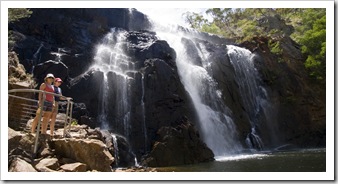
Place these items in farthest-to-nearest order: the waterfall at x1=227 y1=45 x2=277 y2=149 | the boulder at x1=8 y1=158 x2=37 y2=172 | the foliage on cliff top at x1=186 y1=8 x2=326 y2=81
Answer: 1. the foliage on cliff top at x1=186 y1=8 x2=326 y2=81
2. the waterfall at x1=227 y1=45 x2=277 y2=149
3. the boulder at x1=8 y1=158 x2=37 y2=172

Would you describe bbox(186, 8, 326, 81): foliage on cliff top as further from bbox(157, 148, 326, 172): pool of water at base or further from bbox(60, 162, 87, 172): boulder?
bbox(60, 162, 87, 172): boulder

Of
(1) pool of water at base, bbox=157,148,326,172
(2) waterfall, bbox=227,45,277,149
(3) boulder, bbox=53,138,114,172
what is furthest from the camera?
(2) waterfall, bbox=227,45,277,149

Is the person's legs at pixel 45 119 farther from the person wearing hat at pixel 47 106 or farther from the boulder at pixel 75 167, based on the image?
the boulder at pixel 75 167

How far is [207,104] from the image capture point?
14.3 metres

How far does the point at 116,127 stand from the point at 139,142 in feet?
3.11

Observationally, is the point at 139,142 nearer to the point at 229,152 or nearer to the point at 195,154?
the point at 195,154

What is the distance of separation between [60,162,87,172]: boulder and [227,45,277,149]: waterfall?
10.8 meters

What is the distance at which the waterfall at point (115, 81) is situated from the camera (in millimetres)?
11539

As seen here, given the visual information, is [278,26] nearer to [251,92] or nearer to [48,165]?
[251,92]

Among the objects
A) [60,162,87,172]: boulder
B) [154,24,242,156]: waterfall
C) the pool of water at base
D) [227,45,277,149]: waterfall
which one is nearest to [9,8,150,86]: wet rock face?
[154,24,242,156]: waterfall

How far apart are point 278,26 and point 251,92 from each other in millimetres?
10107

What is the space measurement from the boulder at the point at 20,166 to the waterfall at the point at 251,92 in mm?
11550

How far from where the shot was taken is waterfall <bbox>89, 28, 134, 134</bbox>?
11.5m

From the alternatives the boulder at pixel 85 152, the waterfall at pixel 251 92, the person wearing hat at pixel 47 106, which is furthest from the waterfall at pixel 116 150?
the waterfall at pixel 251 92
